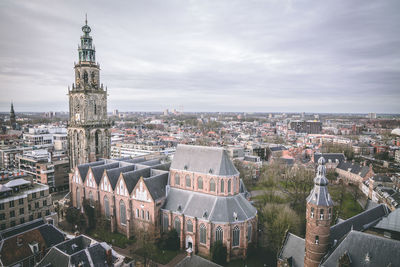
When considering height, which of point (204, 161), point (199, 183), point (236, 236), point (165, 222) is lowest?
point (236, 236)

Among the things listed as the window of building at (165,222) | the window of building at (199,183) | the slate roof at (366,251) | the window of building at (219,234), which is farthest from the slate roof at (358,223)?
the window of building at (165,222)

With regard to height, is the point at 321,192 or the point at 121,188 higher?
the point at 321,192

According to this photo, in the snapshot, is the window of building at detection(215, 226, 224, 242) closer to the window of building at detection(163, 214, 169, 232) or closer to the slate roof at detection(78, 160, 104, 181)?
the window of building at detection(163, 214, 169, 232)

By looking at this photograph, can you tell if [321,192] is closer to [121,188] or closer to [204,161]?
[204,161]

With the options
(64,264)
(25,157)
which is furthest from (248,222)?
(25,157)

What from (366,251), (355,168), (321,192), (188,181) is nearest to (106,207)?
(188,181)

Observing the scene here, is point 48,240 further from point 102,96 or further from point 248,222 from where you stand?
point 102,96
